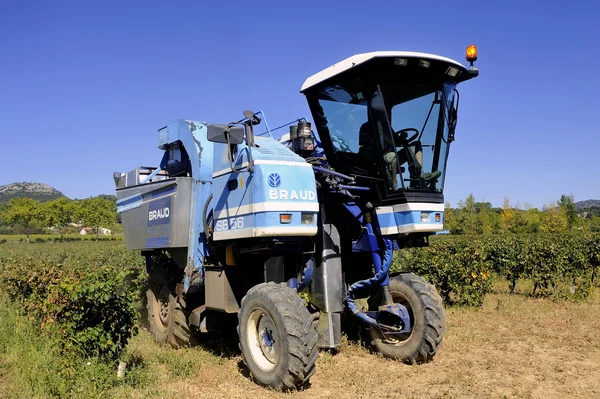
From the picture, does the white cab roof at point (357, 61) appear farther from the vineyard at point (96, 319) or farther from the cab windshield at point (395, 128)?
the vineyard at point (96, 319)

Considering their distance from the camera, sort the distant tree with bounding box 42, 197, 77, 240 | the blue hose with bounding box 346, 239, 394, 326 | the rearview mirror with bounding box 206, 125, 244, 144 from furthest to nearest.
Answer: the distant tree with bounding box 42, 197, 77, 240, the blue hose with bounding box 346, 239, 394, 326, the rearview mirror with bounding box 206, 125, 244, 144

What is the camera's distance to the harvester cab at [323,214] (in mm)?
5492

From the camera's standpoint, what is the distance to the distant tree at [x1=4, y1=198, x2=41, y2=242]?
80.6m

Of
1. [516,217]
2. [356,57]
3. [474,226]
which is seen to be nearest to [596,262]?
[356,57]

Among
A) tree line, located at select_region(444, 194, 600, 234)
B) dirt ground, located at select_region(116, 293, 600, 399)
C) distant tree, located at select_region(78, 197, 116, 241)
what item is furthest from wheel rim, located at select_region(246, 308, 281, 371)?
distant tree, located at select_region(78, 197, 116, 241)

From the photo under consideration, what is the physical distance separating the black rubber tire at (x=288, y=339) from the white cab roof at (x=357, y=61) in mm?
2602

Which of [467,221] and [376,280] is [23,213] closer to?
[467,221]

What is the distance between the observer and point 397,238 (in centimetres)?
629

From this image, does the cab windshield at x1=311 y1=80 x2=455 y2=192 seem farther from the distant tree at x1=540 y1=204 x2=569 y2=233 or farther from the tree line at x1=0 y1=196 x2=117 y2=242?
the tree line at x1=0 y1=196 x2=117 y2=242

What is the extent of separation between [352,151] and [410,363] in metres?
2.73

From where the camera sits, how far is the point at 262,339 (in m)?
5.59

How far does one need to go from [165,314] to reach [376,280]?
350 centimetres

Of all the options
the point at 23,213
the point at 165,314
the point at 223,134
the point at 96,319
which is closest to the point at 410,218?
the point at 223,134

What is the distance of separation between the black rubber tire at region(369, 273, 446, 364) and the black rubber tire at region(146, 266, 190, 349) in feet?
8.89
